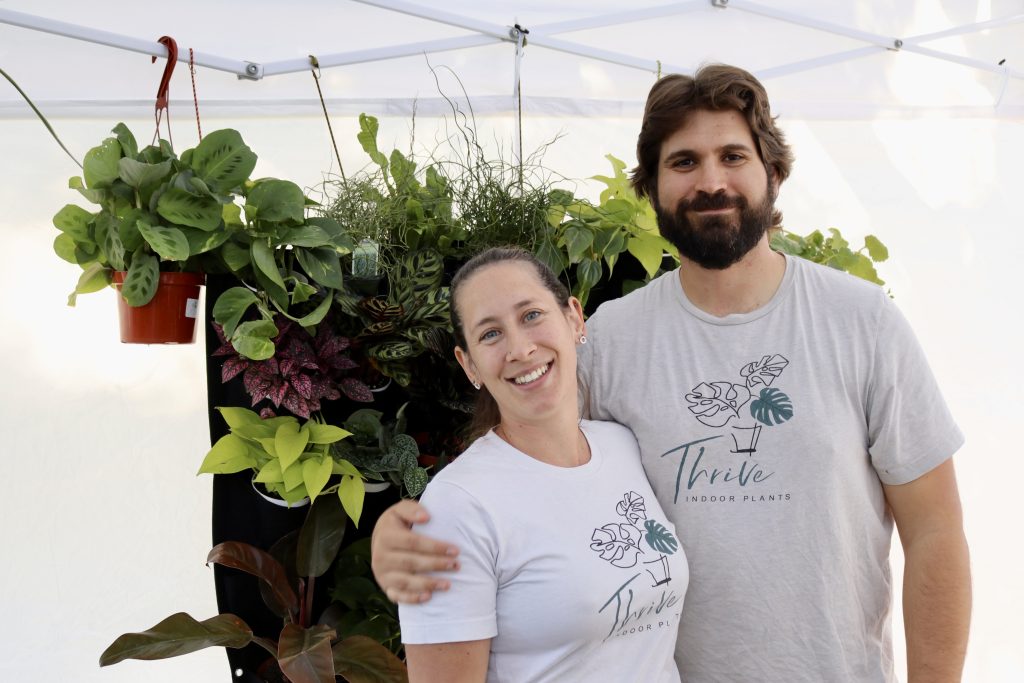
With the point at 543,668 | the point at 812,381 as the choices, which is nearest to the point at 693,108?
the point at 812,381

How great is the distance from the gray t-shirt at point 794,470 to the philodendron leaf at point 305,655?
66cm

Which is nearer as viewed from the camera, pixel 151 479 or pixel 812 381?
pixel 812 381

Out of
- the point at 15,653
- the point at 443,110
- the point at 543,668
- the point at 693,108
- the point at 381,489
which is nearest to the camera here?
Result: the point at 543,668

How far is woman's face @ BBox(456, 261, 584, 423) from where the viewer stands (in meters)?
1.22

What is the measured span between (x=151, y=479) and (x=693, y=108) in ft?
6.13

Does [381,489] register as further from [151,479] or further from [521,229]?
[151,479]

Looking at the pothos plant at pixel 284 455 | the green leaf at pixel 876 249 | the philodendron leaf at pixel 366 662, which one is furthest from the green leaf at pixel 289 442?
the green leaf at pixel 876 249

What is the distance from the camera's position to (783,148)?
1439 mm

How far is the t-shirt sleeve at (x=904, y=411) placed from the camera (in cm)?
125

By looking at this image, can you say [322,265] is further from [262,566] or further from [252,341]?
[262,566]

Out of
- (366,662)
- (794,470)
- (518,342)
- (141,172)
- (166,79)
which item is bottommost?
(366,662)

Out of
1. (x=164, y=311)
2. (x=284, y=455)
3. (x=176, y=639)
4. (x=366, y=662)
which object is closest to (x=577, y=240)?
(x=284, y=455)

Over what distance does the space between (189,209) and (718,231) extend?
98 centimetres

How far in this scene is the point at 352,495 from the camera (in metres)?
1.64
